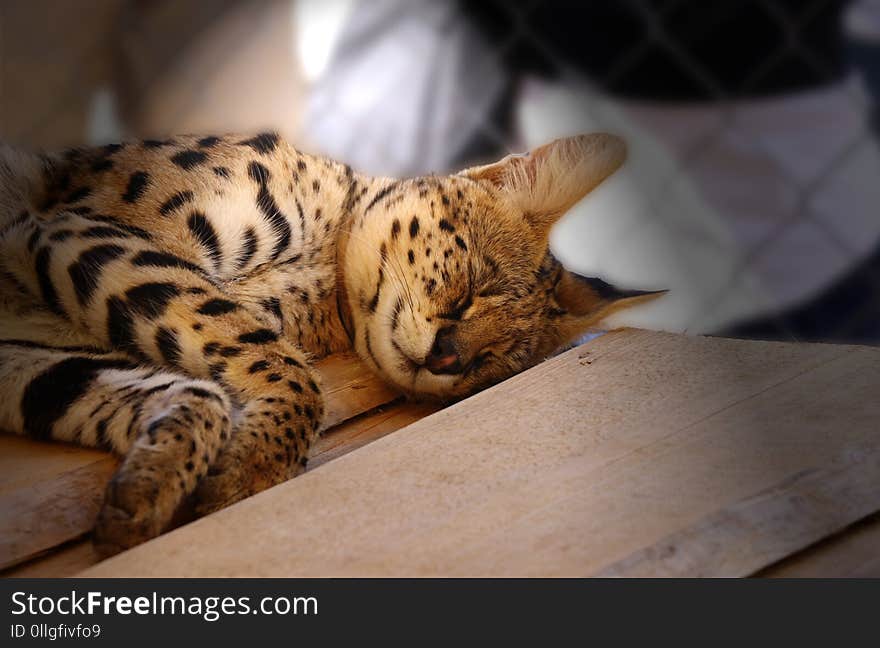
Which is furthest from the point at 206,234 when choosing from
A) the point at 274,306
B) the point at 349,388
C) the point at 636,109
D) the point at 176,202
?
the point at 636,109

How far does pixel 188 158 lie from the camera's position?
1724 mm

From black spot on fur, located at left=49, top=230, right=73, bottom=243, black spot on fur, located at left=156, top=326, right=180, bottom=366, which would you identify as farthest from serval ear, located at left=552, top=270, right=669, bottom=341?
black spot on fur, located at left=49, top=230, right=73, bottom=243

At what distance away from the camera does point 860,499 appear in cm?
113

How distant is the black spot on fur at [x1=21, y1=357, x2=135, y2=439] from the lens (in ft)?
4.82

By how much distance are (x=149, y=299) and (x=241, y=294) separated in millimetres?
239

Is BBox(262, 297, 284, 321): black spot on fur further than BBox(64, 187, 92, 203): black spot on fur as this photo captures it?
Yes

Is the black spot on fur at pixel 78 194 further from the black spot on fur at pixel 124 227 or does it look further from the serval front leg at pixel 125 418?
the serval front leg at pixel 125 418

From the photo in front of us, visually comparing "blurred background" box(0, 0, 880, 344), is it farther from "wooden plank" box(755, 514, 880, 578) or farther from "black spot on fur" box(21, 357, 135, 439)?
"wooden plank" box(755, 514, 880, 578)

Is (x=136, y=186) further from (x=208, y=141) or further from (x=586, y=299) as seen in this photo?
(x=586, y=299)

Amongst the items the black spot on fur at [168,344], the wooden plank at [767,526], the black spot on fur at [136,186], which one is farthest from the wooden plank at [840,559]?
the black spot on fur at [136,186]

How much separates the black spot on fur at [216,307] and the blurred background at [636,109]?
5.01 ft

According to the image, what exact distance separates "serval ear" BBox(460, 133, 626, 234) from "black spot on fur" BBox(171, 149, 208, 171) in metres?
0.50

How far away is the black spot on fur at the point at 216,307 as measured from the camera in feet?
5.04
